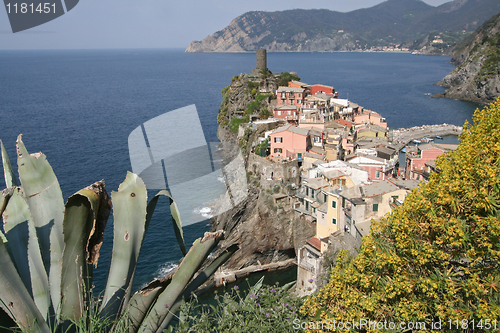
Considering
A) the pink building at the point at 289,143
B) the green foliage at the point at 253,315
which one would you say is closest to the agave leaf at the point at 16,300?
the green foliage at the point at 253,315

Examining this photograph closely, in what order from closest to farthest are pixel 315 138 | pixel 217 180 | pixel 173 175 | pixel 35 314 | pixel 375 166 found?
pixel 35 314 < pixel 375 166 < pixel 173 175 < pixel 315 138 < pixel 217 180

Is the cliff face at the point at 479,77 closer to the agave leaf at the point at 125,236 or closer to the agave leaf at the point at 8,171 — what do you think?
the agave leaf at the point at 125,236

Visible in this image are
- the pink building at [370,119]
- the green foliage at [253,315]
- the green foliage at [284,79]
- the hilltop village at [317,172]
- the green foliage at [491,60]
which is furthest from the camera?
the green foliage at [491,60]

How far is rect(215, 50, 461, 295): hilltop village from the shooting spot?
1952 centimetres

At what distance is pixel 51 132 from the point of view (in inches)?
2047

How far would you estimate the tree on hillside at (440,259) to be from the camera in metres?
6.05

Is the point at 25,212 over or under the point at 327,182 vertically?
over

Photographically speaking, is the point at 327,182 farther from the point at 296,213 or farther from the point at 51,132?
the point at 51,132

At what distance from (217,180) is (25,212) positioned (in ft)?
111

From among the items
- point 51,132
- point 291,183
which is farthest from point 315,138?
point 51,132

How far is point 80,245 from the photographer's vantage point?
3.08m

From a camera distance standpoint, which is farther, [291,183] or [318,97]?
[318,97]

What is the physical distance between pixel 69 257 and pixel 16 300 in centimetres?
44

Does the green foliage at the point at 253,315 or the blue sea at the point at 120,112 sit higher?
the green foliage at the point at 253,315
